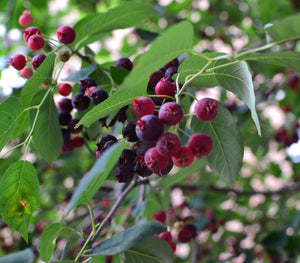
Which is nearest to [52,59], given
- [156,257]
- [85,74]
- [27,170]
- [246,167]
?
[85,74]

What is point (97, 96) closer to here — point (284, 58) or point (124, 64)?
point (124, 64)

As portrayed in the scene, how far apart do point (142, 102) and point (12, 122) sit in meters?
0.52

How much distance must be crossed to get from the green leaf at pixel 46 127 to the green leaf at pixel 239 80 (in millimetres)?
618

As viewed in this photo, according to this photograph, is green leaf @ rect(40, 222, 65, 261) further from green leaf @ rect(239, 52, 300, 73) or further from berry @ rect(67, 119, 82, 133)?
green leaf @ rect(239, 52, 300, 73)

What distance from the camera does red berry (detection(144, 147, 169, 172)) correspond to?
2.52ft

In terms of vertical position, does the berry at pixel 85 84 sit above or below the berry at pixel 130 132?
above

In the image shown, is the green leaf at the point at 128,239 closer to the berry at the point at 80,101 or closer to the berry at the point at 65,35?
the berry at the point at 80,101

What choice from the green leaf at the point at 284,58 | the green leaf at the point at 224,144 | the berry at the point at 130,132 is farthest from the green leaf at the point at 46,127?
the green leaf at the point at 284,58

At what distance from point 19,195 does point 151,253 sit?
0.47m

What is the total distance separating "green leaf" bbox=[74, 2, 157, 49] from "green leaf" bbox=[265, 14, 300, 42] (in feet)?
1.64

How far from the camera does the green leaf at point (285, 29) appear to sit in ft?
2.24

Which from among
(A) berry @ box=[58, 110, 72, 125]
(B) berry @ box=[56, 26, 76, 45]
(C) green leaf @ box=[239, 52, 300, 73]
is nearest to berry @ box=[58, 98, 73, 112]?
(A) berry @ box=[58, 110, 72, 125]

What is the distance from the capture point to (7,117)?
1.08 metres

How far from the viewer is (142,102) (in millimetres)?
827
